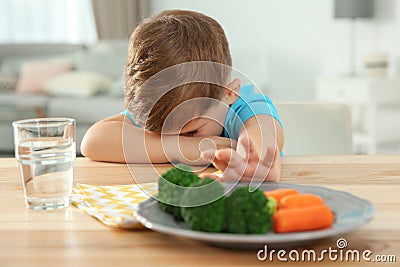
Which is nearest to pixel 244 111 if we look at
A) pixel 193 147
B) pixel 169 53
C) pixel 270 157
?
pixel 193 147

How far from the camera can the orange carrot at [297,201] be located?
79 centimetres

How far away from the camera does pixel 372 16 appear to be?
437cm

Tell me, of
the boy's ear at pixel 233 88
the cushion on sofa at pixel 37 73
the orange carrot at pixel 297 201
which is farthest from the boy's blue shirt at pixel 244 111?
the cushion on sofa at pixel 37 73

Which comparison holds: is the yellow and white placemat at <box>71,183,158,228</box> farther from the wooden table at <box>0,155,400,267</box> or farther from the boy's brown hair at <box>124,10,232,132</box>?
the boy's brown hair at <box>124,10,232,132</box>

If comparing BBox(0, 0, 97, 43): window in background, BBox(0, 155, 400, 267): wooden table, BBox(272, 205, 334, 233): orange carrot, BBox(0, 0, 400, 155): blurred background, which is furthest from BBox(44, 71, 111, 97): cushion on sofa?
BBox(272, 205, 334, 233): orange carrot

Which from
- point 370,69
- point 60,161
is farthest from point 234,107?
point 370,69

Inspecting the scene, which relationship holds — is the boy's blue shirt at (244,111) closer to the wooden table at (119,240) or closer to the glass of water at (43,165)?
the wooden table at (119,240)

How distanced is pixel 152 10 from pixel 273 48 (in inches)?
48.0

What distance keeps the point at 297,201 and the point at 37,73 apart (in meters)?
4.58

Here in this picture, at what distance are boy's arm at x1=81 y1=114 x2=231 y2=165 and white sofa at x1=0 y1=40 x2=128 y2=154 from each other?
3.12 meters

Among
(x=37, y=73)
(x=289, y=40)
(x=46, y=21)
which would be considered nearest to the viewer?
(x=37, y=73)

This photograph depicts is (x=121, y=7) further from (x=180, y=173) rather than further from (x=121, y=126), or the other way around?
(x=180, y=173)

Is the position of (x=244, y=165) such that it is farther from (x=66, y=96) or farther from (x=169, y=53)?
(x=66, y=96)

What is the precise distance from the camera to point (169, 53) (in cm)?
125
